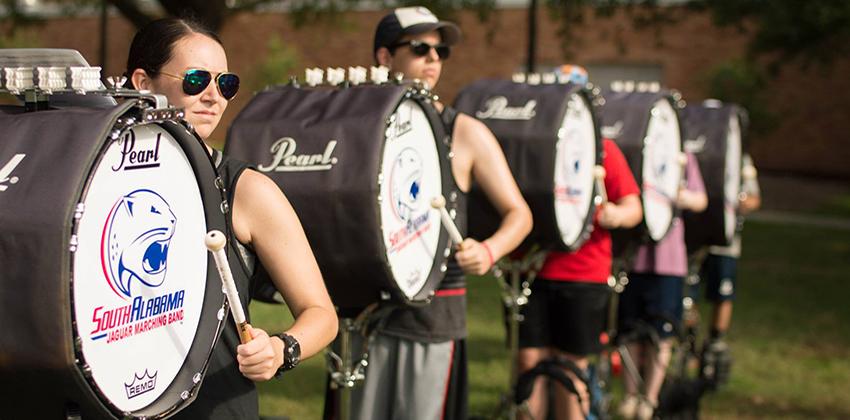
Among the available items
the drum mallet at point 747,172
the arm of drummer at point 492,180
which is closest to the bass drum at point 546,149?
the arm of drummer at point 492,180

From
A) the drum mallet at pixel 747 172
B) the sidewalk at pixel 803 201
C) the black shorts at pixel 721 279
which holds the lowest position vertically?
the sidewalk at pixel 803 201

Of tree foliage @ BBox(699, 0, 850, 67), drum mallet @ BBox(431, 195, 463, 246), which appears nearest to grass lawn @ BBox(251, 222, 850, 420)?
tree foliage @ BBox(699, 0, 850, 67)

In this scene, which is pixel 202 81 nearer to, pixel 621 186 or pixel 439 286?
pixel 439 286

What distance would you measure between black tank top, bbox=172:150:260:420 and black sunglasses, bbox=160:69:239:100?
0.16 meters

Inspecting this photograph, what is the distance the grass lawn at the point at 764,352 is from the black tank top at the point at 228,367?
4.10m

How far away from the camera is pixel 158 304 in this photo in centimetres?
242

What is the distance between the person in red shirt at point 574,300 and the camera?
18.5ft

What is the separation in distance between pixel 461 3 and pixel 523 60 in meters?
17.7

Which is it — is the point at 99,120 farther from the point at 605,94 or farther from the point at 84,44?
the point at 84,44

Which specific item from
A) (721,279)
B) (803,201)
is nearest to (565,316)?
(721,279)

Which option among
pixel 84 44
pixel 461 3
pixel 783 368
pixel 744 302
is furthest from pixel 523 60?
pixel 783 368

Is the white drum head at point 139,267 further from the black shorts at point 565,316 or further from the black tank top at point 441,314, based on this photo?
the black shorts at point 565,316

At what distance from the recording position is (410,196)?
12.5 ft

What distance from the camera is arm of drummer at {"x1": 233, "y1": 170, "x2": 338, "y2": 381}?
2.76 m
